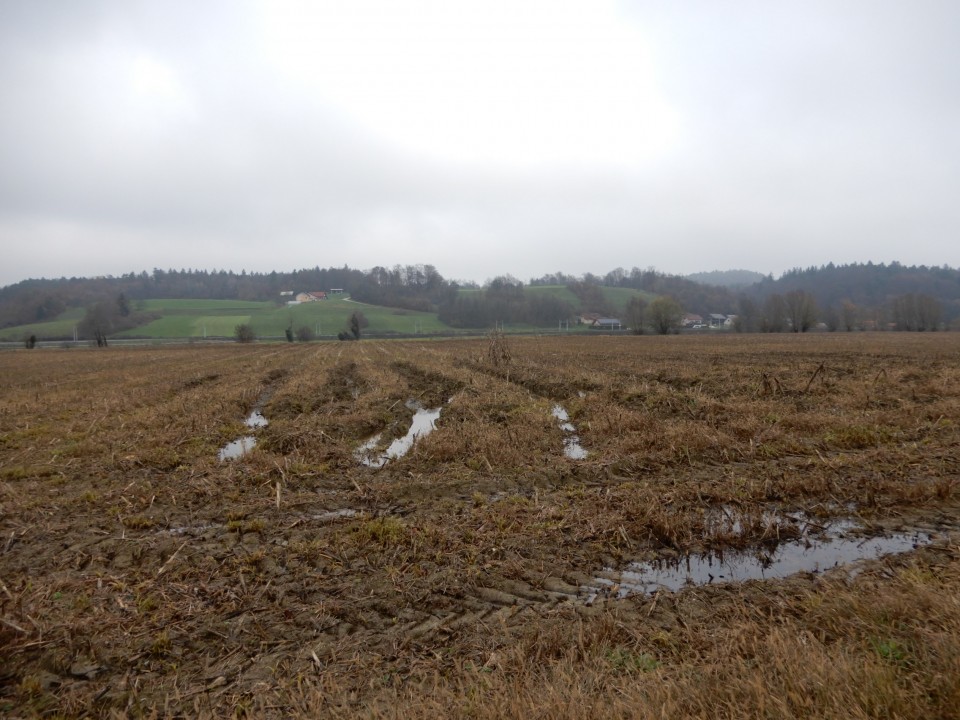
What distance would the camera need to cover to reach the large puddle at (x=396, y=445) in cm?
1015

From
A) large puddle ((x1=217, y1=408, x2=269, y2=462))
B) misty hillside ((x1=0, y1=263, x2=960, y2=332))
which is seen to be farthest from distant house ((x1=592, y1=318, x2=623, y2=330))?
large puddle ((x1=217, y1=408, x2=269, y2=462))

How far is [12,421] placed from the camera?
45.8ft

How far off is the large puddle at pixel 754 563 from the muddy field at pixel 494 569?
42mm

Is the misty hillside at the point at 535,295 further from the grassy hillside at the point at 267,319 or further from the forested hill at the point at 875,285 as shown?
the grassy hillside at the point at 267,319

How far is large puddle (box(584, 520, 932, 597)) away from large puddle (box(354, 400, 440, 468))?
571 cm

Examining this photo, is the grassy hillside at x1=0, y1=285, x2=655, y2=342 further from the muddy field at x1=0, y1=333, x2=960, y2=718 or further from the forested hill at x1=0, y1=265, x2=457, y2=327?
the muddy field at x1=0, y1=333, x2=960, y2=718

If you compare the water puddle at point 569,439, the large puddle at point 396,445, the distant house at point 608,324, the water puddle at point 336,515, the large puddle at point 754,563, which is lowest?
the large puddle at point 396,445


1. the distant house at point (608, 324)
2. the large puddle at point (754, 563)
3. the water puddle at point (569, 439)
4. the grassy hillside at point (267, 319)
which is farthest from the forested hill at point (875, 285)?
the large puddle at point (754, 563)

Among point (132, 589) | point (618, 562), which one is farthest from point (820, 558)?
point (132, 589)

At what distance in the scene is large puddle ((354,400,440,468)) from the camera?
400 inches

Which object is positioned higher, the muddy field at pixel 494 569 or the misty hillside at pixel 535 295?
the misty hillside at pixel 535 295

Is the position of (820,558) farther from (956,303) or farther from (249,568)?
(956,303)

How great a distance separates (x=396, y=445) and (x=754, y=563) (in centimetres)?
796

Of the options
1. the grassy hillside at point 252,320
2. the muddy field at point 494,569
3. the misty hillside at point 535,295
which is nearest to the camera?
the muddy field at point 494,569
